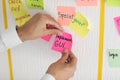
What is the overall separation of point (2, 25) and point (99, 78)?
1.53ft

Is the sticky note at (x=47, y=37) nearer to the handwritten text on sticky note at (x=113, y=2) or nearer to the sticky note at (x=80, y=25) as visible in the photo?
the sticky note at (x=80, y=25)

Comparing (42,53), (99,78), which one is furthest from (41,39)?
(99,78)

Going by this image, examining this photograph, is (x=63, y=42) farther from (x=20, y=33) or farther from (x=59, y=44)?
(x=20, y=33)

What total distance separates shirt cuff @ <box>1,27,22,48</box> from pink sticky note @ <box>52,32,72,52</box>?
15 centimetres

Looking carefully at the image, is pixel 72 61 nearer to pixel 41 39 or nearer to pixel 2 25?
pixel 41 39

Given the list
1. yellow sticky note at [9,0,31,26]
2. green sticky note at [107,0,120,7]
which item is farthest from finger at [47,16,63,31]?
green sticky note at [107,0,120,7]

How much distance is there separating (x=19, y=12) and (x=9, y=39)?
12 centimetres

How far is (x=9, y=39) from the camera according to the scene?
40.8 inches

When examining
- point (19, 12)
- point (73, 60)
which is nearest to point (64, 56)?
point (73, 60)

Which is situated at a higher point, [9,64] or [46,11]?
[46,11]

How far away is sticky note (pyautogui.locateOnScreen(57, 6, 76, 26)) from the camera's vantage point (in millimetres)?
1012

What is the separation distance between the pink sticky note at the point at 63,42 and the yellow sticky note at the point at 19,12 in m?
0.15

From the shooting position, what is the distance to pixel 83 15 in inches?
39.6

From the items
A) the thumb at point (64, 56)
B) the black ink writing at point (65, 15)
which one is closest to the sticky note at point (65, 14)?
the black ink writing at point (65, 15)
